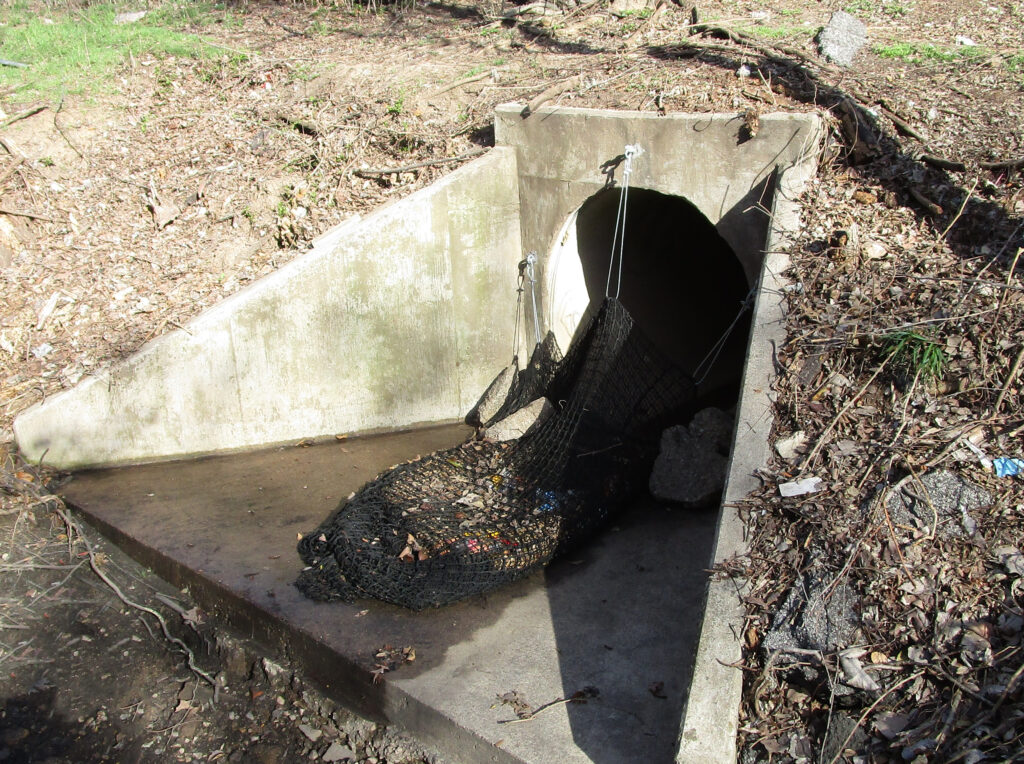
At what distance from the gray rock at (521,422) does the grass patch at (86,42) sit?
6313 millimetres

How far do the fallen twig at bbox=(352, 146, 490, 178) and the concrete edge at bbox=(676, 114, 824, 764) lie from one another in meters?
2.99

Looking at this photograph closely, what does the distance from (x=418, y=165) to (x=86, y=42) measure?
5.32m

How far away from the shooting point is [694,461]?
6.14 metres

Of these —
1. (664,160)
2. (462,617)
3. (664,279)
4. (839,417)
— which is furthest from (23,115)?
(839,417)

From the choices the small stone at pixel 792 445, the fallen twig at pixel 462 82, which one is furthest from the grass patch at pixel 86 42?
the small stone at pixel 792 445

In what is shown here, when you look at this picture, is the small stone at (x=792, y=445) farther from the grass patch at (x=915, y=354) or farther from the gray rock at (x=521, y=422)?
the gray rock at (x=521, y=422)

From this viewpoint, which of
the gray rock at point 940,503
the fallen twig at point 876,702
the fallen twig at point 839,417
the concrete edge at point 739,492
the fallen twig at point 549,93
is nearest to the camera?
the fallen twig at point 876,702

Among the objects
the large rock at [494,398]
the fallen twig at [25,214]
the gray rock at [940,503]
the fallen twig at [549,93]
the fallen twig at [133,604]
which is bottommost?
the large rock at [494,398]

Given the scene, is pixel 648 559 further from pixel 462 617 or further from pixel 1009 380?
pixel 1009 380

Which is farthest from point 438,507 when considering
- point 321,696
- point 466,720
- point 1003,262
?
point 1003,262

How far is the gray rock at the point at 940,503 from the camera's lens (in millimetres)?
3818

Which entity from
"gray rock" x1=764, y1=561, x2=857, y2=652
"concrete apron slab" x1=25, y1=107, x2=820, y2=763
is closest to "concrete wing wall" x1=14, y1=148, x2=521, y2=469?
"concrete apron slab" x1=25, y1=107, x2=820, y2=763

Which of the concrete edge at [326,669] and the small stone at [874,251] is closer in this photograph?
the concrete edge at [326,669]

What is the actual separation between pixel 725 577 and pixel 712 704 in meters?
0.61
